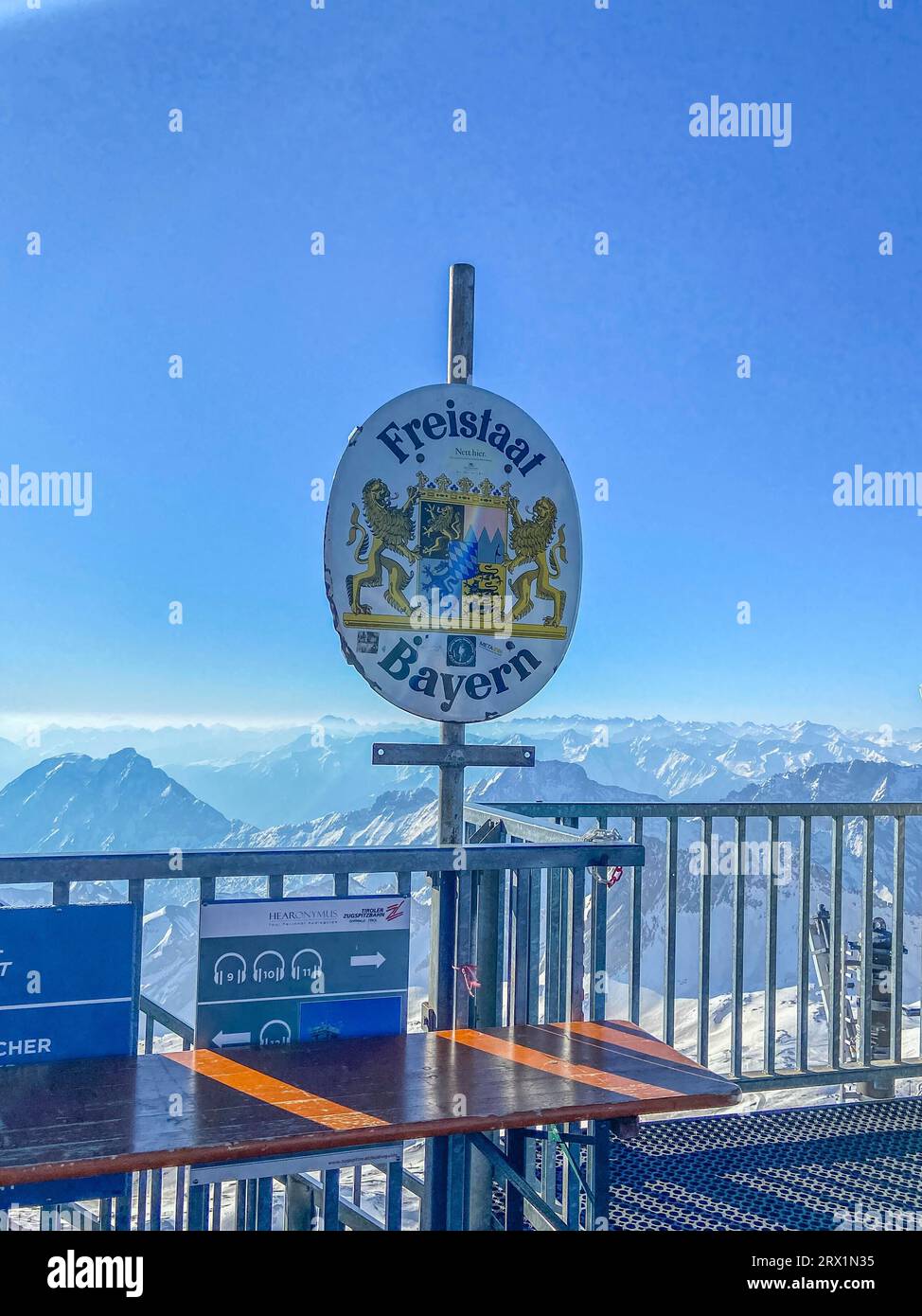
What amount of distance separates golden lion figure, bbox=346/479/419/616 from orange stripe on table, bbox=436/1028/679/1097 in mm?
1321

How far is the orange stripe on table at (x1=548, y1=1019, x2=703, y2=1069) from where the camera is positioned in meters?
2.59

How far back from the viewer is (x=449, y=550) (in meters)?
2.96

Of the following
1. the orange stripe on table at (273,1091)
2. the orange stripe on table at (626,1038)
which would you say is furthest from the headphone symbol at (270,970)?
the orange stripe on table at (626,1038)

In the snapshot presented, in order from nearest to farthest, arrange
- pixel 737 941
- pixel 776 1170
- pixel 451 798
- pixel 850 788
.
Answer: pixel 451 798
pixel 776 1170
pixel 737 941
pixel 850 788

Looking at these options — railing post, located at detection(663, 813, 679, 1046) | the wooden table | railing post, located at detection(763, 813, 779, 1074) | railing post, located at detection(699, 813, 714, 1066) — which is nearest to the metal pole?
the wooden table

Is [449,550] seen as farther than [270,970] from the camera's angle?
Yes

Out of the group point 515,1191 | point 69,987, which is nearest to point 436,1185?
point 515,1191

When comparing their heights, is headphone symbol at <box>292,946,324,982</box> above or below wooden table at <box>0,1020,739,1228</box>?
above

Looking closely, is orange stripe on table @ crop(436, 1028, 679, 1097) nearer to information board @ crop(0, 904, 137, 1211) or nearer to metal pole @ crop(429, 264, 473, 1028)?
metal pole @ crop(429, 264, 473, 1028)

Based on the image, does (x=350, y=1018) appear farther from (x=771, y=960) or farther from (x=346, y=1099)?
(x=771, y=960)

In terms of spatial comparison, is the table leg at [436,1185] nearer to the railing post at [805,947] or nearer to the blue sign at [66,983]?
the blue sign at [66,983]

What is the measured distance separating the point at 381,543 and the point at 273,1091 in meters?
1.59
